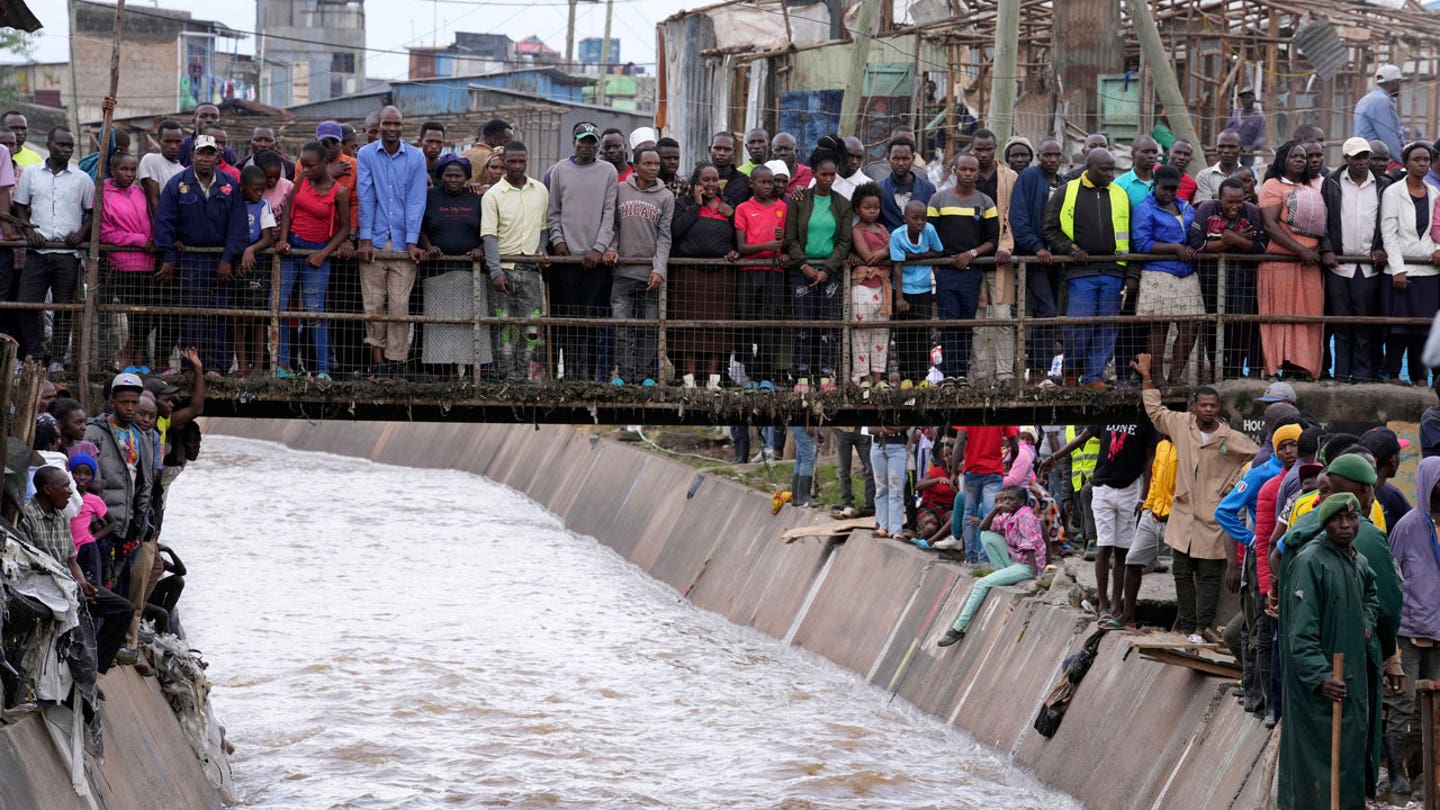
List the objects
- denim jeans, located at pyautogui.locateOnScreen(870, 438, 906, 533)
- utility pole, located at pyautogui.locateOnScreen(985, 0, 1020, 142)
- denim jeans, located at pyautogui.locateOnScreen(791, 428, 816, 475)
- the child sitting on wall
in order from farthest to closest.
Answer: denim jeans, located at pyautogui.locateOnScreen(791, 428, 816, 475)
utility pole, located at pyautogui.locateOnScreen(985, 0, 1020, 142)
denim jeans, located at pyautogui.locateOnScreen(870, 438, 906, 533)
the child sitting on wall

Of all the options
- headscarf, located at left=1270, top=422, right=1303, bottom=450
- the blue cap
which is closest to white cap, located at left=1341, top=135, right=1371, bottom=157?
headscarf, located at left=1270, top=422, right=1303, bottom=450

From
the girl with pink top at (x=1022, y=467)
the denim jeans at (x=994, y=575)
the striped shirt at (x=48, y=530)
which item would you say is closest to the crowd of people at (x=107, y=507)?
the striped shirt at (x=48, y=530)

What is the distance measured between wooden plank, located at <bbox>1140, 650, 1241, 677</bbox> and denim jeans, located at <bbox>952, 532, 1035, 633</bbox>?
10.3ft

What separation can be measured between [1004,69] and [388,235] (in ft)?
24.5

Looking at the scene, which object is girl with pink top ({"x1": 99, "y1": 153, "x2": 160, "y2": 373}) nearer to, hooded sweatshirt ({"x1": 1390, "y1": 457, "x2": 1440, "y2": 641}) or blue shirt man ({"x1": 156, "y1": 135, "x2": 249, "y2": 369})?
blue shirt man ({"x1": 156, "y1": 135, "x2": 249, "y2": 369})

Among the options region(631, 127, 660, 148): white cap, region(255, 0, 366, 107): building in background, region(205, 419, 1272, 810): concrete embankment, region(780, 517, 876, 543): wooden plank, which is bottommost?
region(205, 419, 1272, 810): concrete embankment

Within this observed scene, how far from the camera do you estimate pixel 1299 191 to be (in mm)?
14930

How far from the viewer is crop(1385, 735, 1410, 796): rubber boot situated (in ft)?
34.3

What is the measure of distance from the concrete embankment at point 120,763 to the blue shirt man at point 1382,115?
12.1 metres

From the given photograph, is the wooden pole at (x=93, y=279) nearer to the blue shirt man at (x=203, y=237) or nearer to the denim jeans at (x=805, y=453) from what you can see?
the blue shirt man at (x=203, y=237)

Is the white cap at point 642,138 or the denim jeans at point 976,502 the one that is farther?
the denim jeans at point 976,502

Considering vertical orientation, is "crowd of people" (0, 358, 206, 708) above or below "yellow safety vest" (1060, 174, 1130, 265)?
below

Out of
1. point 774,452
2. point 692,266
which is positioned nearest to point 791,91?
point 774,452

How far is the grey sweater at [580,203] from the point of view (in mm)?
14789
